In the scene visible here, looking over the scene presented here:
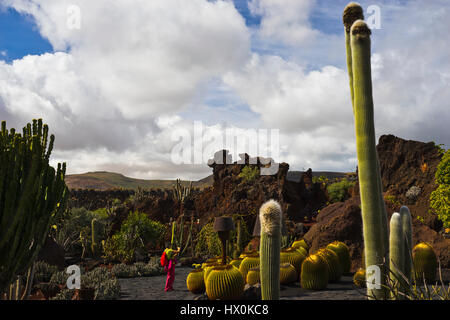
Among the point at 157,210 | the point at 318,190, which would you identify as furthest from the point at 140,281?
the point at 318,190

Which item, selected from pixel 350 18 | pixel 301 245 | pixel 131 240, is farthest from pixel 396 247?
pixel 131 240

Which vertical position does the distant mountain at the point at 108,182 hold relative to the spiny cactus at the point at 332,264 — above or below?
above

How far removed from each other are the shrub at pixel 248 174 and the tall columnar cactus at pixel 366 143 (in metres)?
14.9

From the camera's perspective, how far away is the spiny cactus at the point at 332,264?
285 inches

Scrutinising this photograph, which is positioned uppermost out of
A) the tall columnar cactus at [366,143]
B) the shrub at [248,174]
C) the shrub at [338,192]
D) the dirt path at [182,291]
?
the shrub at [248,174]

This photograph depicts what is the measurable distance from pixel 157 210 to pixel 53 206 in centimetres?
1286

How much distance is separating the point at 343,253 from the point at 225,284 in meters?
3.35

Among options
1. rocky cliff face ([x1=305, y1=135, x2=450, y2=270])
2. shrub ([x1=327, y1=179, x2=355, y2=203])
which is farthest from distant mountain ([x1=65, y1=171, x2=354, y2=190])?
rocky cliff face ([x1=305, y1=135, x2=450, y2=270])

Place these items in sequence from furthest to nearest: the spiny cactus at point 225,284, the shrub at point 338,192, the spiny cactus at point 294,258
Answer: the shrub at point 338,192, the spiny cactus at point 294,258, the spiny cactus at point 225,284

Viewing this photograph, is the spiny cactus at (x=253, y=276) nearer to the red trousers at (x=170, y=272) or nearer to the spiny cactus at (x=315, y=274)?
the spiny cactus at (x=315, y=274)

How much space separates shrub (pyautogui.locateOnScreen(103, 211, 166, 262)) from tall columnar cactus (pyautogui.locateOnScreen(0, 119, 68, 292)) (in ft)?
25.8

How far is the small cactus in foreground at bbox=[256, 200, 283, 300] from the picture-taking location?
3648 mm

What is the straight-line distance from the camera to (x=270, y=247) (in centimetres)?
365

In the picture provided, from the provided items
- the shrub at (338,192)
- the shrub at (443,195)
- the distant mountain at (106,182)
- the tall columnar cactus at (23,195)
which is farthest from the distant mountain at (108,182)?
the tall columnar cactus at (23,195)
